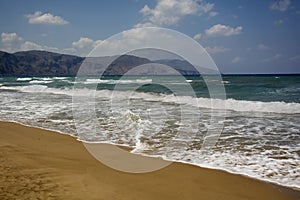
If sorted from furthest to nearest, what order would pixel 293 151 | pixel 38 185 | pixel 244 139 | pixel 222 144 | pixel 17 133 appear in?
pixel 17 133, pixel 244 139, pixel 222 144, pixel 293 151, pixel 38 185

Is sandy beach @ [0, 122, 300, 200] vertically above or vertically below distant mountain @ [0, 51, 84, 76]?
below

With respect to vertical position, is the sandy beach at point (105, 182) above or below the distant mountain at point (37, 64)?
below

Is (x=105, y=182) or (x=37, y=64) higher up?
(x=37, y=64)

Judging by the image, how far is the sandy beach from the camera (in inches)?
129

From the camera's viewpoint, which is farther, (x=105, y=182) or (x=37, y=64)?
(x=37, y=64)

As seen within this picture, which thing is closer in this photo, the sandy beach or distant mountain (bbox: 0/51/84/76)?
the sandy beach

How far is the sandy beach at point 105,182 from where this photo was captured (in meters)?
3.29

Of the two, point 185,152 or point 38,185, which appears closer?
point 38,185

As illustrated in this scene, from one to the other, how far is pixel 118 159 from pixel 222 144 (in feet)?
8.43

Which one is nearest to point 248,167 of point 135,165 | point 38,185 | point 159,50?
point 135,165

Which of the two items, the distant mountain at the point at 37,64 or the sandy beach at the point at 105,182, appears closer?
the sandy beach at the point at 105,182

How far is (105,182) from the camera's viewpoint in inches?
146

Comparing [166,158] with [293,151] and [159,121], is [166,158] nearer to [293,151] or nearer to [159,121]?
[293,151]

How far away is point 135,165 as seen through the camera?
15.0 ft
